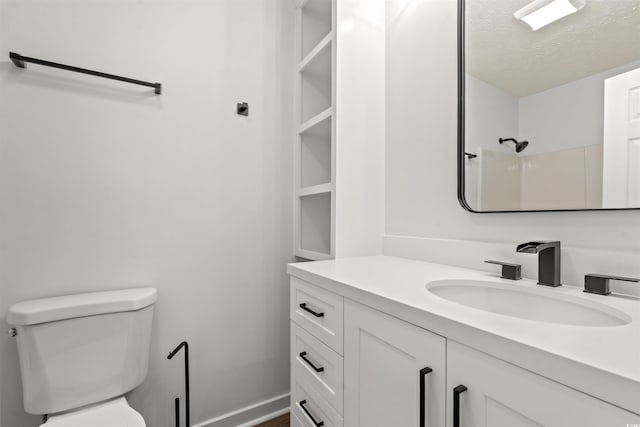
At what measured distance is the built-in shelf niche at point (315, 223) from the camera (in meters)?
1.67

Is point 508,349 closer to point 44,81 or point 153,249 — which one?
point 153,249

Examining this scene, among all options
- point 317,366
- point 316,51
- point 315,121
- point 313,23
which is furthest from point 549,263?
point 313,23

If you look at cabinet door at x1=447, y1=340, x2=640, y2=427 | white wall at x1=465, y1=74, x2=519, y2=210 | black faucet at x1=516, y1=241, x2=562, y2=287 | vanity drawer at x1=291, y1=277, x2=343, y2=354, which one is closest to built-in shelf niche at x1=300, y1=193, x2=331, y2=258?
vanity drawer at x1=291, y1=277, x2=343, y2=354

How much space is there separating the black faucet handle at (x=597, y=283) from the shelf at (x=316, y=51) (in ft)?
4.23

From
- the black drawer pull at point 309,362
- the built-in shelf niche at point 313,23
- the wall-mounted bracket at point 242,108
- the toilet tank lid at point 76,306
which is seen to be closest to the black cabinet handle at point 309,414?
the black drawer pull at point 309,362

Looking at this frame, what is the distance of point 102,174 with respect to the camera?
47.9 inches

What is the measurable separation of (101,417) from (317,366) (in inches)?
28.7

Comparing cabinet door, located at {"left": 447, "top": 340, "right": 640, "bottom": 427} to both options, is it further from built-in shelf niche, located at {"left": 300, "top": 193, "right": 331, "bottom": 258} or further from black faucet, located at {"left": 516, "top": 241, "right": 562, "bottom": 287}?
built-in shelf niche, located at {"left": 300, "top": 193, "right": 331, "bottom": 258}

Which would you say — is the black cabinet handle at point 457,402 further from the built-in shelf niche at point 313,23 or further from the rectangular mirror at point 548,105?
the built-in shelf niche at point 313,23

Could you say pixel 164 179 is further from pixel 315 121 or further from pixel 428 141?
pixel 428 141

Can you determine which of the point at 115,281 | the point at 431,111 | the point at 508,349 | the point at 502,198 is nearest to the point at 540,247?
the point at 502,198

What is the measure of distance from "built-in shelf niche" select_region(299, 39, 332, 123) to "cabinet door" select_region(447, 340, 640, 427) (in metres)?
1.42

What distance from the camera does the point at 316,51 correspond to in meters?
1.49

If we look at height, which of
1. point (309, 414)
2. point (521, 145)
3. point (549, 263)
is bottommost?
point (309, 414)
